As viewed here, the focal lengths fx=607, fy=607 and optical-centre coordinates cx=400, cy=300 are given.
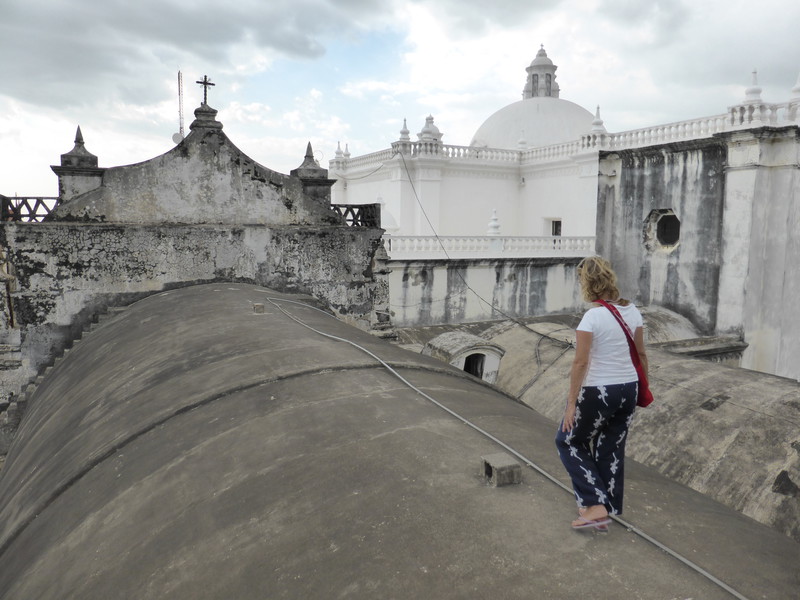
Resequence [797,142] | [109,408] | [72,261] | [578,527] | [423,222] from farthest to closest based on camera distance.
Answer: [423,222]
[797,142]
[72,261]
[109,408]
[578,527]

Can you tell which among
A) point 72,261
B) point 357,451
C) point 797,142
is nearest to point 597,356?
point 357,451

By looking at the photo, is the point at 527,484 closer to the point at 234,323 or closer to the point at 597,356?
the point at 597,356

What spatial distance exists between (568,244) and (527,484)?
53.7 ft

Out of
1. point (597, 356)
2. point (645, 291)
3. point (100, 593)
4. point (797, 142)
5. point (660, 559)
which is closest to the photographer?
point (660, 559)

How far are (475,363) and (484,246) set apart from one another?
20.4ft

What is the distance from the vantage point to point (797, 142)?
13953 mm

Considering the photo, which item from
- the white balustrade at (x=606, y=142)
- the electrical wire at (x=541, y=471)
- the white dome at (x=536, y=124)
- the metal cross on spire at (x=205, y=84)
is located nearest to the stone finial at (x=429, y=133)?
the white balustrade at (x=606, y=142)

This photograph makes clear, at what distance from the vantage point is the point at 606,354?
8.48ft

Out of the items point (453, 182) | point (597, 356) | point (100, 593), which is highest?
point (453, 182)

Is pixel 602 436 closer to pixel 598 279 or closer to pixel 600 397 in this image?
pixel 600 397

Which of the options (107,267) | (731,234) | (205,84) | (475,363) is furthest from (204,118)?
(731,234)

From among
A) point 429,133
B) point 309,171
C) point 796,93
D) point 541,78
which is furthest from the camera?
point 541,78

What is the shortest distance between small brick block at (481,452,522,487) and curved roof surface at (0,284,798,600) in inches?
1.9

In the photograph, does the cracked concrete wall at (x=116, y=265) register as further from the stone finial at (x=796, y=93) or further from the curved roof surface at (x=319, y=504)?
the stone finial at (x=796, y=93)
